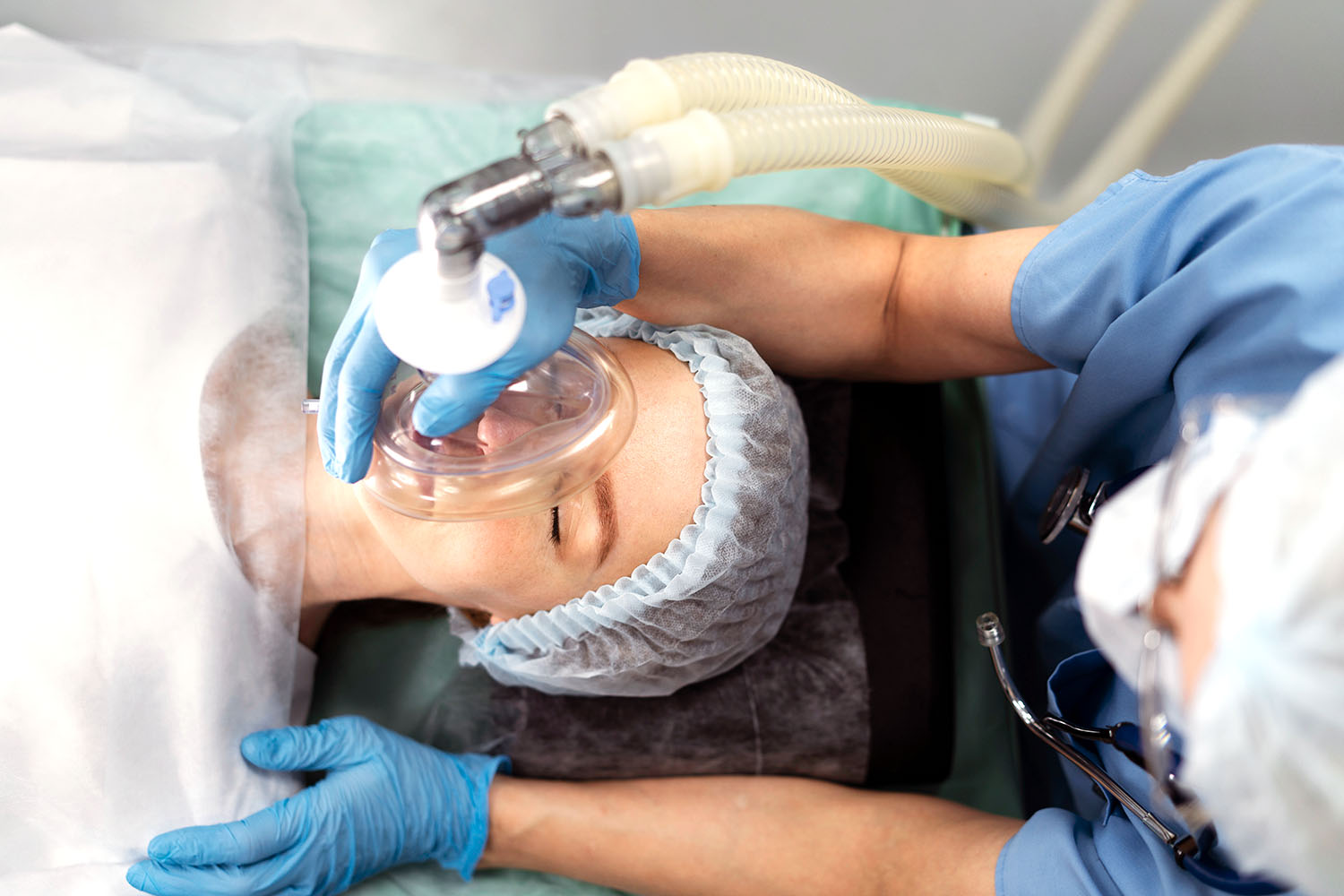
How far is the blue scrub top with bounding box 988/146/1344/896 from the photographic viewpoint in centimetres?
81

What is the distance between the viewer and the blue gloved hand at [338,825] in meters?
1.03

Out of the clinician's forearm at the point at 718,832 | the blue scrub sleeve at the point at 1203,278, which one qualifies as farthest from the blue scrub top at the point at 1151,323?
the clinician's forearm at the point at 718,832

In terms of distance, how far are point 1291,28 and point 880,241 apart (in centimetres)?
146

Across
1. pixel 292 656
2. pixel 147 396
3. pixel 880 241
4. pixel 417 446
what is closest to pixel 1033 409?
pixel 880 241

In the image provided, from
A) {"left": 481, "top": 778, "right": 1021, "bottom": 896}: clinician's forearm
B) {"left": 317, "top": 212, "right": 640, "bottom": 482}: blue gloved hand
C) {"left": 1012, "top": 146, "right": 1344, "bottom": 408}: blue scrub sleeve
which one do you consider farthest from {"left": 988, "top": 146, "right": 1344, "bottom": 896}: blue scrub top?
{"left": 317, "top": 212, "right": 640, "bottom": 482}: blue gloved hand

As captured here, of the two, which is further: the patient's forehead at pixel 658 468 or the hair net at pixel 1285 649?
the patient's forehead at pixel 658 468

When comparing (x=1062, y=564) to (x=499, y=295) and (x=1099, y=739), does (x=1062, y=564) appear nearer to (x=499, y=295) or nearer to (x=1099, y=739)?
(x=1099, y=739)

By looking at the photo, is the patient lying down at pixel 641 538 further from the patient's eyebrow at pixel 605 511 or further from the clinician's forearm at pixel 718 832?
the clinician's forearm at pixel 718 832

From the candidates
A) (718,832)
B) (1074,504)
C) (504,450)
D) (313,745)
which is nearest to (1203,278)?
(1074,504)

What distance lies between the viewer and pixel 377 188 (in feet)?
4.77

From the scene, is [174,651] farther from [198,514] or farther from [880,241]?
[880,241]

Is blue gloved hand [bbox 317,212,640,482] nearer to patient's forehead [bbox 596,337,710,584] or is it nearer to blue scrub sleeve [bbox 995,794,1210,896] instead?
patient's forehead [bbox 596,337,710,584]

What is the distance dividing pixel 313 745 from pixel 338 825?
11 cm

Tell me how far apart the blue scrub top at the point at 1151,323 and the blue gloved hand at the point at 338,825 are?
0.71m
